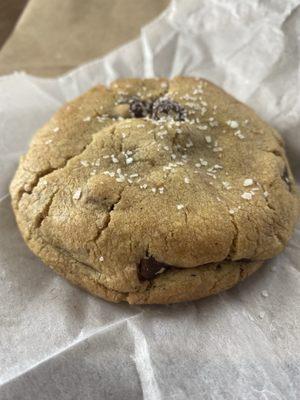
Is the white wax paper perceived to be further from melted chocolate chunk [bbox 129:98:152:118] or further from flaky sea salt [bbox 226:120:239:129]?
melted chocolate chunk [bbox 129:98:152:118]

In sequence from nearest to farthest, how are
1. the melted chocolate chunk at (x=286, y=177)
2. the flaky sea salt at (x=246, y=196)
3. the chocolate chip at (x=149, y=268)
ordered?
1. the chocolate chip at (x=149, y=268)
2. the flaky sea salt at (x=246, y=196)
3. the melted chocolate chunk at (x=286, y=177)

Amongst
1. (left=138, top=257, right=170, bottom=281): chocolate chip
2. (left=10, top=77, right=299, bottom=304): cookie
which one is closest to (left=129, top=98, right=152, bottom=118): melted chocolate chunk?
(left=10, top=77, right=299, bottom=304): cookie

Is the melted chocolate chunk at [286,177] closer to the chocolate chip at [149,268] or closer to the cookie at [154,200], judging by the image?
the cookie at [154,200]

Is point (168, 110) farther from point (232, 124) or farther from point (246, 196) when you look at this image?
point (246, 196)

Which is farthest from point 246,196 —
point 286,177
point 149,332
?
point 149,332

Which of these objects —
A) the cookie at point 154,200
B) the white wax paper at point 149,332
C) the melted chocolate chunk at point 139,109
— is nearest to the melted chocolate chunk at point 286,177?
the cookie at point 154,200

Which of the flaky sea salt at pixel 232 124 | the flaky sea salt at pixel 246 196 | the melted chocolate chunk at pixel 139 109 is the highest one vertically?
the melted chocolate chunk at pixel 139 109

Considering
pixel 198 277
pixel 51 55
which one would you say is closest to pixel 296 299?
pixel 198 277

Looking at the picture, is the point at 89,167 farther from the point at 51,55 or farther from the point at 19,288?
the point at 51,55
